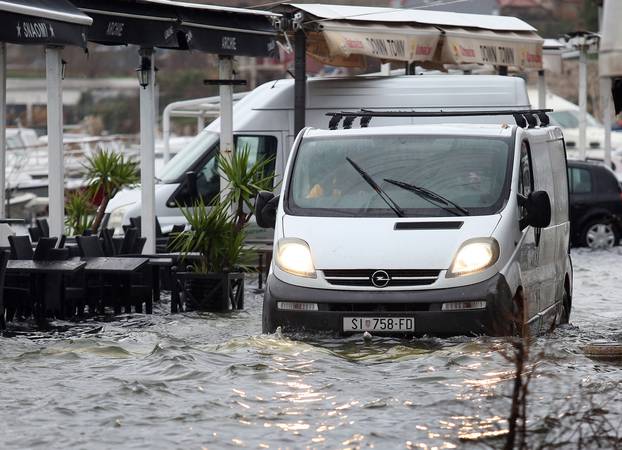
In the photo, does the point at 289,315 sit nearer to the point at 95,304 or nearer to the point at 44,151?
the point at 95,304

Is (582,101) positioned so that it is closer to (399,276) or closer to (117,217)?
(117,217)

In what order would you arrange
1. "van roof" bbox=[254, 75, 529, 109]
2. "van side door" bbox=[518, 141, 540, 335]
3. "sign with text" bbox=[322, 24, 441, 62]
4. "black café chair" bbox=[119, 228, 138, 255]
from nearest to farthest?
"van side door" bbox=[518, 141, 540, 335] < "black café chair" bbox=[119, 228, 138, 255] < "sign with text" bbox=[322, 24, 441, 62] < "van roof" bbox=[254, 75, 529, 109]

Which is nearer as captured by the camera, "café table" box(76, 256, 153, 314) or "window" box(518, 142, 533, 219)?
"window" box(518, 142, 533, 219)

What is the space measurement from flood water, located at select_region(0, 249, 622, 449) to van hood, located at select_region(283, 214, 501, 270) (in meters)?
0.57

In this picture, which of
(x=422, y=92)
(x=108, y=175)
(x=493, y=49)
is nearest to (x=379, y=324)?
(x=108, y=175)

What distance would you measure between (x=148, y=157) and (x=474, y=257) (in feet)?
25.5

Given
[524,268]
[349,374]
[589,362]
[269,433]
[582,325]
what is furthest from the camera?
[582,325]

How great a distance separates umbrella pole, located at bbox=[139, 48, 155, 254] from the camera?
64.7ft

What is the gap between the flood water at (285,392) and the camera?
9344 mm

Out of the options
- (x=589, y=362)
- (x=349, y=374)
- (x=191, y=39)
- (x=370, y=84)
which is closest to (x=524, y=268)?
(x=589, y=362)

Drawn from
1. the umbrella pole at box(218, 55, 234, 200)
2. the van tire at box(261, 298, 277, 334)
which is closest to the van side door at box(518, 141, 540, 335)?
the van tire at box(261, 298, 277, 334)

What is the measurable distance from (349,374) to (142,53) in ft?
29.1

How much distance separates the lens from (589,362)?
12594 millimetres

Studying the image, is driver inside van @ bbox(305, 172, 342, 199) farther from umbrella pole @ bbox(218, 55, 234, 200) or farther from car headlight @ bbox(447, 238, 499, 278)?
umbrella pole @ bbox(218, 55, 234, 200)
